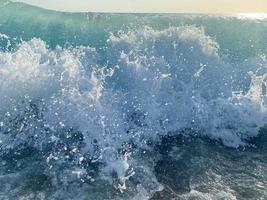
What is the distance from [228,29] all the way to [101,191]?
16.3 m

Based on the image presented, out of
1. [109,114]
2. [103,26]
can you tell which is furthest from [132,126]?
[103,26]

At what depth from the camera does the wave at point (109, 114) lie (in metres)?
8.29

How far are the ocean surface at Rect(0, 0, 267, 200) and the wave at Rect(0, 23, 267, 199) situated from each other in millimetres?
24

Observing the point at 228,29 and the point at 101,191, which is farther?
the point at 228,29

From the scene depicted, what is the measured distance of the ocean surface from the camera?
24.8ft

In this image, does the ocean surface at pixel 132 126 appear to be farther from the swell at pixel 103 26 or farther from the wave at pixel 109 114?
the swell at pixel 103 26

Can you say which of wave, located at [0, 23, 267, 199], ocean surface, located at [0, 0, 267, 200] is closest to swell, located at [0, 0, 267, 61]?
ocean surface, located at [0, 0, 267, 200]

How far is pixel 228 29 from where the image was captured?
21969 millimetres

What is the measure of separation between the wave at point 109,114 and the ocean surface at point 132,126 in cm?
2

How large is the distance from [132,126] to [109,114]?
596 mm

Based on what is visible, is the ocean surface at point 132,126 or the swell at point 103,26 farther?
the swell at point 103,26

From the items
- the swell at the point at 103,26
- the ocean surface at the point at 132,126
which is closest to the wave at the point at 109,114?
the ocean surface at the point at 132,126

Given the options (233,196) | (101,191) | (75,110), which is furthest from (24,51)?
(233,196)

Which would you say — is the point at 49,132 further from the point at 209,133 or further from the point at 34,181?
the point at 209,133
